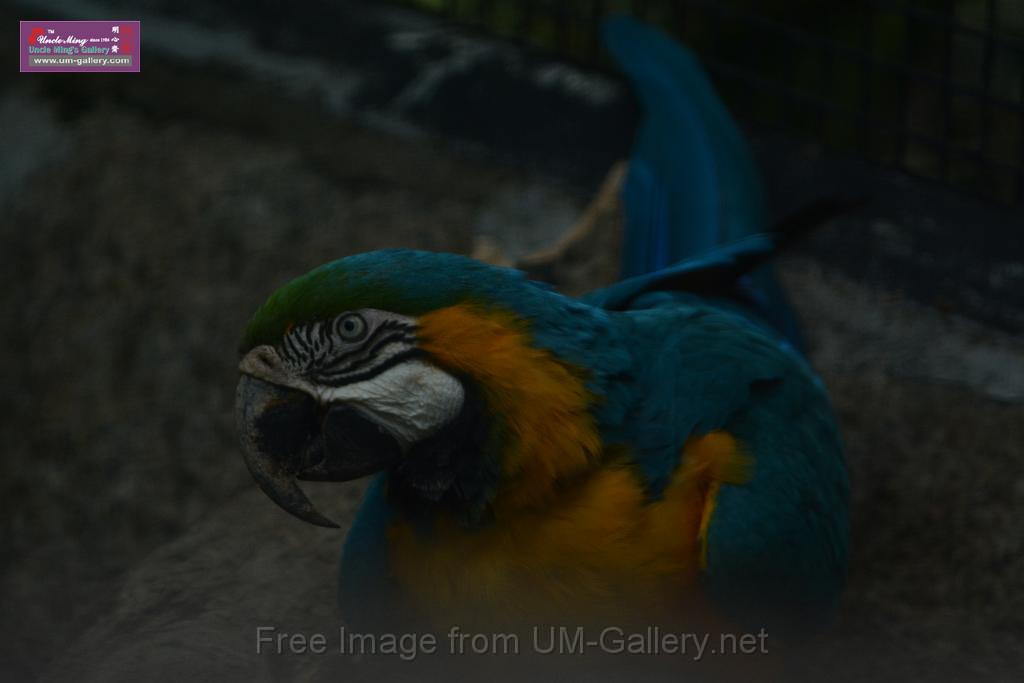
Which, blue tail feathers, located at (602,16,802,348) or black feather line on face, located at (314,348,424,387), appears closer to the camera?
black feather line on face, located at (314,348,424,387)

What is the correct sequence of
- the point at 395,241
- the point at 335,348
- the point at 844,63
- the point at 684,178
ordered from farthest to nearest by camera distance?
the point at 844,63 → the point at 395,241 → the point at 684,178 → the point at 335,348

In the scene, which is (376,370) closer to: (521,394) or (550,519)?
(521,394)

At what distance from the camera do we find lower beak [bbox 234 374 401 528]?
49.8 inches


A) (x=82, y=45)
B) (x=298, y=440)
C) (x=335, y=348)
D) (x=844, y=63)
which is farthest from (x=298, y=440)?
(x=844, y=63)

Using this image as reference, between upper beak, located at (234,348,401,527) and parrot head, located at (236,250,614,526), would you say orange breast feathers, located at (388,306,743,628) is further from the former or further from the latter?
upper beak, located at (234,348,401,527)

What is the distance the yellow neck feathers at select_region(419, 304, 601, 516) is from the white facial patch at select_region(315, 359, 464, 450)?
21mm

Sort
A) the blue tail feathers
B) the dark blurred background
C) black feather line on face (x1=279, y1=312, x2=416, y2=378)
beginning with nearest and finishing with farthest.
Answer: black feather line on face (x1=279, y1=312, x2=416, y2=378)
the dark blurred background
the blue tail feathers

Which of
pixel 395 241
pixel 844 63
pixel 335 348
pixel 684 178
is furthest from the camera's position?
pixel 844 63

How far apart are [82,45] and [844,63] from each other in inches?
56.5

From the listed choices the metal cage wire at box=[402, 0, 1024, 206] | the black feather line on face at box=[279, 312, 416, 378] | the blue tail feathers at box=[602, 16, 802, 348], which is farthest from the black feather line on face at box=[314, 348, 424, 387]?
the metal cage wire at box=[402, 0, 1024, 206]

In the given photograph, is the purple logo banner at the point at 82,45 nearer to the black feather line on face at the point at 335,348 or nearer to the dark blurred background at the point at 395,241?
the dark blurred background at the point at 395,241

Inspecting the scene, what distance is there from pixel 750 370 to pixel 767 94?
1.13m

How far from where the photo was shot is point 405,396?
126cm

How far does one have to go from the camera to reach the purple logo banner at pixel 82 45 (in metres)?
2.27
